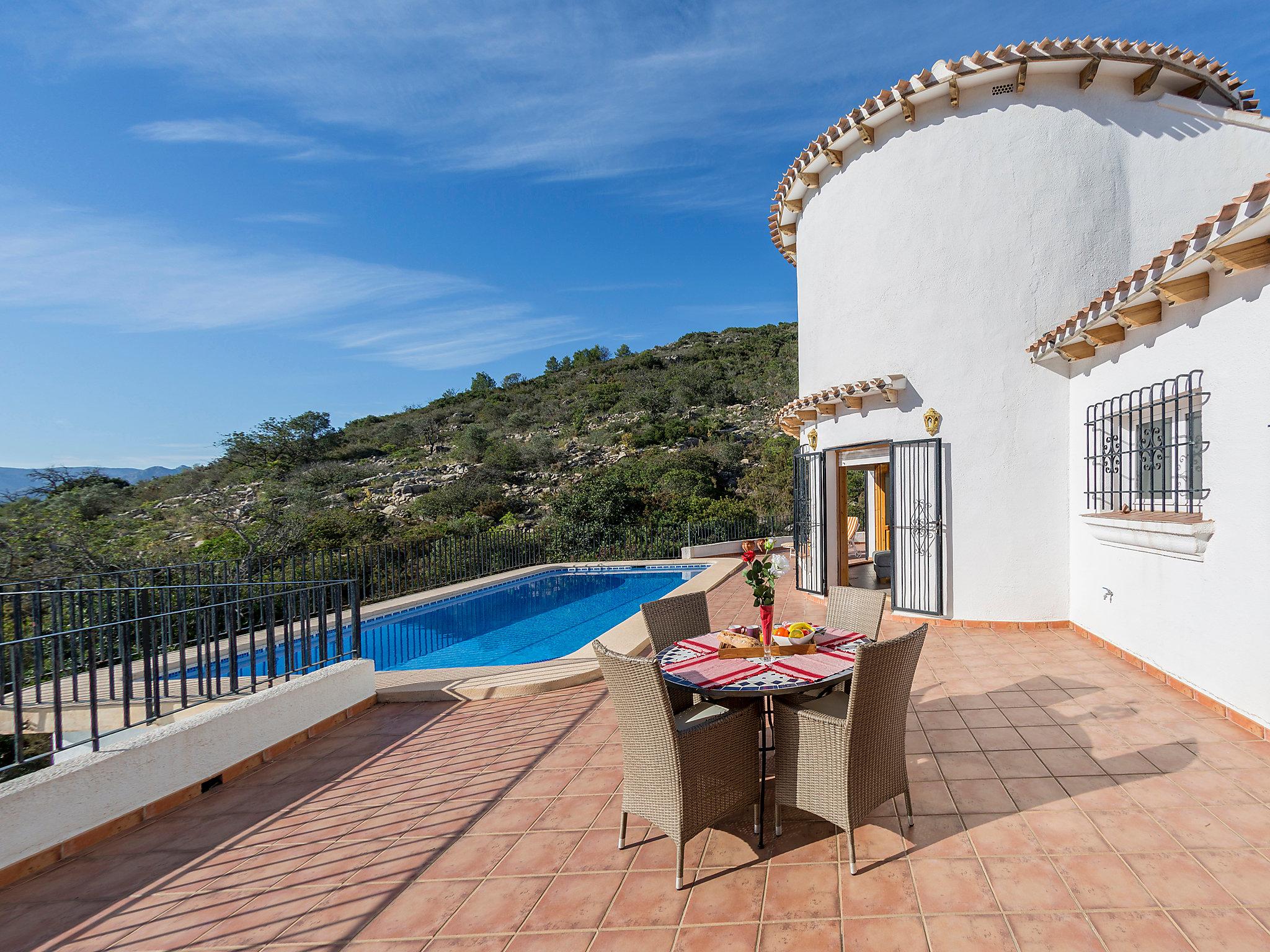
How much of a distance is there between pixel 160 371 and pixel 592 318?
2312 cm

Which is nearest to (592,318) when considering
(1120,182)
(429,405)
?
(429,405)

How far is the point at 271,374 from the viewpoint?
108 feet

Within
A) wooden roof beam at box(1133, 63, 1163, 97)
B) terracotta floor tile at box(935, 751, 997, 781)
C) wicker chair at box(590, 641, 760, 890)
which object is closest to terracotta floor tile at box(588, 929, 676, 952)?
wicker chair at box(590, 641, 760, 890)

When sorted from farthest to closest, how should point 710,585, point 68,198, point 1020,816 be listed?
1. point 710,585
2. point 68,198
3. point 1020,816

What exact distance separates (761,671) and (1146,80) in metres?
7.69

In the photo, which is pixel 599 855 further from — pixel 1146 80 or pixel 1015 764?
pixel 1146 80

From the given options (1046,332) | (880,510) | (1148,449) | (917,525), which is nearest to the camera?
(1148,449)

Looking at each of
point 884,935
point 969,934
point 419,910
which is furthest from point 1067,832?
point 419,910

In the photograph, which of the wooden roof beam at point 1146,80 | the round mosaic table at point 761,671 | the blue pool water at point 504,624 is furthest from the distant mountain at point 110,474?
the wooden roof beam at point 1146,80

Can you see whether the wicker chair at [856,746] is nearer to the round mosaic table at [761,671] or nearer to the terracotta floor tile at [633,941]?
the round mosaic table at [761,671]

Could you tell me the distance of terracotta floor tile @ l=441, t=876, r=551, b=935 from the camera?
2.23m

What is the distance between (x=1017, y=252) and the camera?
6.48 meters

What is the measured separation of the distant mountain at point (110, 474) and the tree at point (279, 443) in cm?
293

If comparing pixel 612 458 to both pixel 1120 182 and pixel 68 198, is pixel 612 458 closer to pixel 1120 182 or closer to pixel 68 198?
pixel 68 198
